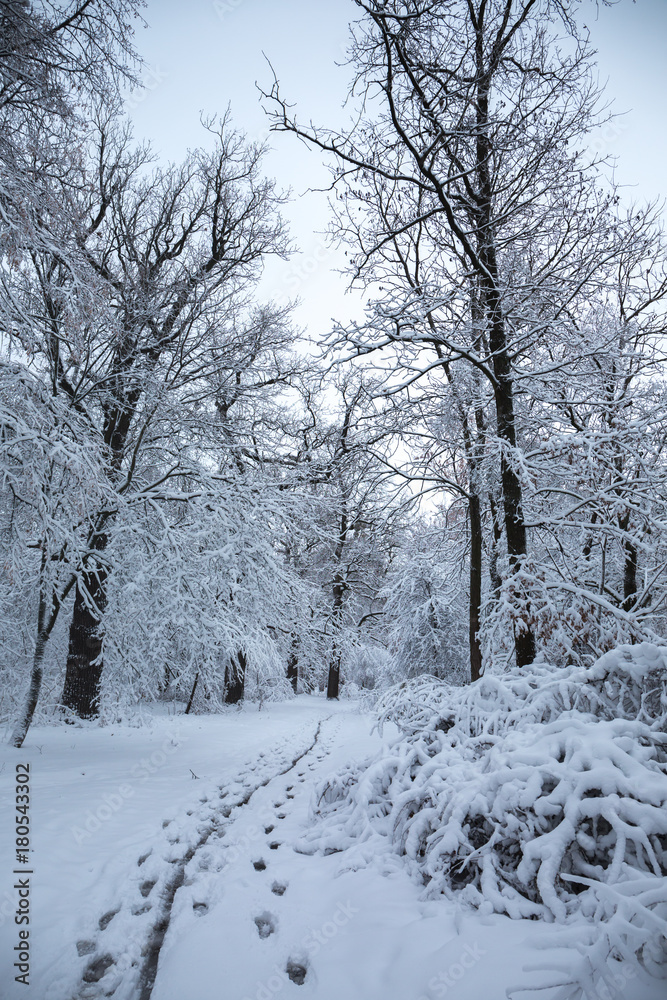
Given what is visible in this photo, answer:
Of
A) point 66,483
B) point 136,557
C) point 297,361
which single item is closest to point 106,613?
point 136,557

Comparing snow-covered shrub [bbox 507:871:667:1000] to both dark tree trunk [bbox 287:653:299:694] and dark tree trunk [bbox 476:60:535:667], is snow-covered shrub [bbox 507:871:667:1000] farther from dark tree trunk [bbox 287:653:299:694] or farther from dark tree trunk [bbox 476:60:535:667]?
dark tree trunk [bbox 287:653:299:694]

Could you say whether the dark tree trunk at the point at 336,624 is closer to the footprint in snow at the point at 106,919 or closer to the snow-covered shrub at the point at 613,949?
the footprint in snow at the point at 106,919

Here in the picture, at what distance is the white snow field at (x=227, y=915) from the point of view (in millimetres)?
2027

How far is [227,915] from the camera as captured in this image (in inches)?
103

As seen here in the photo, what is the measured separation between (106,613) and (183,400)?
4052mm

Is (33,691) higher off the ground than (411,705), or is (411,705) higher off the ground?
(411,705)

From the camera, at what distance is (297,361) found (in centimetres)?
1020

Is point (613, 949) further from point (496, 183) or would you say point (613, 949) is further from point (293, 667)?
point (293, 667)

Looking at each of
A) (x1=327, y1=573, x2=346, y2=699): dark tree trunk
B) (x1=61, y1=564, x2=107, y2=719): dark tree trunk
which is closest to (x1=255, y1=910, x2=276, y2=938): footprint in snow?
(x1=61, y1=564, x2=107, y2=719): dark tree trunk

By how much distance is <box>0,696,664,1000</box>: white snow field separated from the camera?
2.03m

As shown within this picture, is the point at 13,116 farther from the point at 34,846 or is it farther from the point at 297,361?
the point at 34,846

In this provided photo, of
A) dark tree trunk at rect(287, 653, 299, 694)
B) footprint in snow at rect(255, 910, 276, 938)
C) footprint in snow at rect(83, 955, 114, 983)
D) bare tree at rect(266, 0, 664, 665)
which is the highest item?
bare tree at rect(266, 0, 664, 665)

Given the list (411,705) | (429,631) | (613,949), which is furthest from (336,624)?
(613,949)

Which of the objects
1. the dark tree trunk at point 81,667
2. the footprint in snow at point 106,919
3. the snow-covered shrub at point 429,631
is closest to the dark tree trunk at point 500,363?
the footprint in snow at point 106,919
